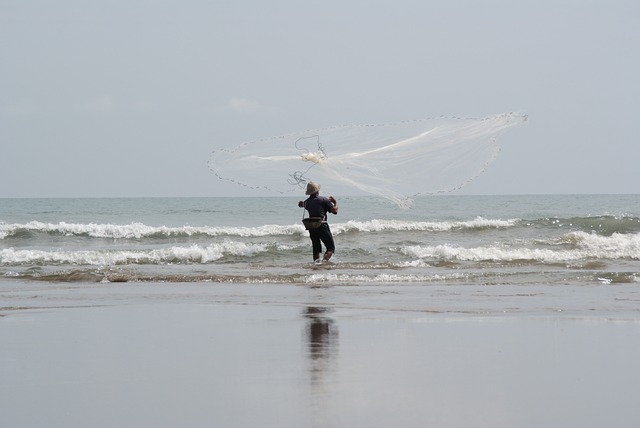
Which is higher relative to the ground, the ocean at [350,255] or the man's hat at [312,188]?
the man's hat at [312,188]

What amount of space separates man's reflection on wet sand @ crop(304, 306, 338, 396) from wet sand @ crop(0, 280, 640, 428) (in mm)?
18

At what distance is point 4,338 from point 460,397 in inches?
171

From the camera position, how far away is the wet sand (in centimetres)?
499

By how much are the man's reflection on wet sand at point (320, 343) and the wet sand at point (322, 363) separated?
18mm

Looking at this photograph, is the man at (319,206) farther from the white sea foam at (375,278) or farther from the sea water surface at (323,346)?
the white sea foam at (375,278)

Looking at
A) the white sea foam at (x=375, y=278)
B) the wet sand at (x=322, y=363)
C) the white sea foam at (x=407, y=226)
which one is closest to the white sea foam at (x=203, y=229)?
the white sea foam at (x=407, y=226)

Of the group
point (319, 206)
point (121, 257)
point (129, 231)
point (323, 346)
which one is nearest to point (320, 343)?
point (323, 346)

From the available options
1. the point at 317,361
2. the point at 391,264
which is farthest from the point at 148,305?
the point at 391,264

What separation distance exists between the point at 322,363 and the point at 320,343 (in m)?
0.91

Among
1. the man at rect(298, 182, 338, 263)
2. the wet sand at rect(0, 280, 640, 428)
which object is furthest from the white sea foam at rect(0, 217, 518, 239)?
the wet sand at rect(0, 280, 640, 428)

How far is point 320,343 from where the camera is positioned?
7297 mm

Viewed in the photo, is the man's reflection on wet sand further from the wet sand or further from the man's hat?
the man's hat

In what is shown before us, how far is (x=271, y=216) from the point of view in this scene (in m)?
42.6

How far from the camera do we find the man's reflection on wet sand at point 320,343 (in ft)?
19.3
